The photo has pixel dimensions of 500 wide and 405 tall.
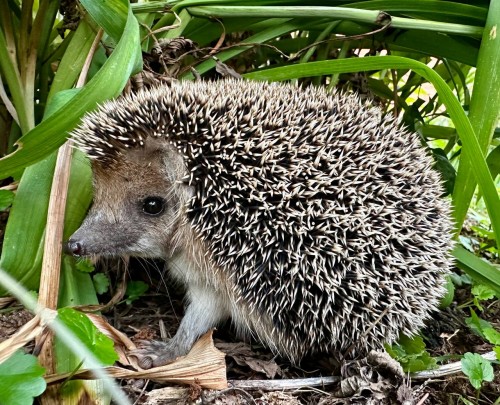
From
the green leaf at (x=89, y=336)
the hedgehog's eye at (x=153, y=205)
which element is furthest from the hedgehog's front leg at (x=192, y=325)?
the green leaf at (x=89, y=336)

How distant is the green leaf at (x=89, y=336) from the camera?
5.01 ft

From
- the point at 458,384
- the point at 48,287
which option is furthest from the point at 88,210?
the point at 458,384

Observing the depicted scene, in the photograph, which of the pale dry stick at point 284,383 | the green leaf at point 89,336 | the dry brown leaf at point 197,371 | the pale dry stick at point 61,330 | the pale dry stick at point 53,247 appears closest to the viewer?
the pale dry stick at point 61,330

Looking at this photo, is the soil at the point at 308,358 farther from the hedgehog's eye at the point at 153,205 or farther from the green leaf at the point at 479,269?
the hedgehog's eye at the point at 153,205

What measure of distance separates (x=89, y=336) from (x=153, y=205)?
766 millimetres

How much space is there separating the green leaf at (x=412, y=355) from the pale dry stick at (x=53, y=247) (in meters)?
1.23

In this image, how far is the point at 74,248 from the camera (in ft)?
6.92

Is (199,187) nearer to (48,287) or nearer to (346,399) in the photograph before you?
(48,287)

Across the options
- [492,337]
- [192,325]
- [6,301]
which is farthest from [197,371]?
[492,337]

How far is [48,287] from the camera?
191 centimetres

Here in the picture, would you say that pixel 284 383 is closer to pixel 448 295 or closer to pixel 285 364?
pixel 285 364

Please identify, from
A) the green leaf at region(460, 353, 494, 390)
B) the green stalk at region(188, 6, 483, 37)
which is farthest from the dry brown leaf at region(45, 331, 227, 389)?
the green stalk at region(188, 6, 483, 37)

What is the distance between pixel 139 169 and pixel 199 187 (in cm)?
25

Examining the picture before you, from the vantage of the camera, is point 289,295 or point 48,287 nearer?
point 48,287
